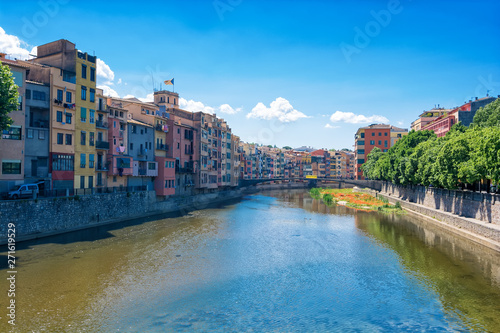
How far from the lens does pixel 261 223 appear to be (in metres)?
50.2

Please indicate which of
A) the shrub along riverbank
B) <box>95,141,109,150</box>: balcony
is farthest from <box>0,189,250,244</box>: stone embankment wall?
the shrub along riverbank

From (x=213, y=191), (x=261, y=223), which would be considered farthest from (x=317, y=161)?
(x=261, y=223)

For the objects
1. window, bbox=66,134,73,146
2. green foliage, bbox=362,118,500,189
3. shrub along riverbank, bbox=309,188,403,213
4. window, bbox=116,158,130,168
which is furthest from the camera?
shrub along riverbank, bbox=309,188,403,213

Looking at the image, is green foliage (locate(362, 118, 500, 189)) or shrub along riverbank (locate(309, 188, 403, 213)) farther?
shrub along riverbank (locate(309, 188, 403, 213))

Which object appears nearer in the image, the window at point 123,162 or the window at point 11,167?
the window at point 11,167

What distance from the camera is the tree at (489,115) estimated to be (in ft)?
177

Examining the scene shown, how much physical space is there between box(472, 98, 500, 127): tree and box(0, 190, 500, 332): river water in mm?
25276

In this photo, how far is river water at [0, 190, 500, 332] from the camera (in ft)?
60.2

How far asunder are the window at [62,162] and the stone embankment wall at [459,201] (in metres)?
45.7

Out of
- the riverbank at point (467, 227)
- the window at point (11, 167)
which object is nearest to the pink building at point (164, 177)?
the window at point (11, 167)

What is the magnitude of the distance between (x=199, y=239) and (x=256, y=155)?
355ft

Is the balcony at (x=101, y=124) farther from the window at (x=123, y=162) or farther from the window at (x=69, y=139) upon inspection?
the window at (x=123, y=162)

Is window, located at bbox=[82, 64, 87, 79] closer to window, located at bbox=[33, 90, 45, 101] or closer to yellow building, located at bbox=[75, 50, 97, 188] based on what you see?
yellow building, located at bbox=[75, 50, 97, 188]

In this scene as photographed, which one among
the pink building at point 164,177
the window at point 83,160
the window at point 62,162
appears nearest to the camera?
the window at point 62,162
